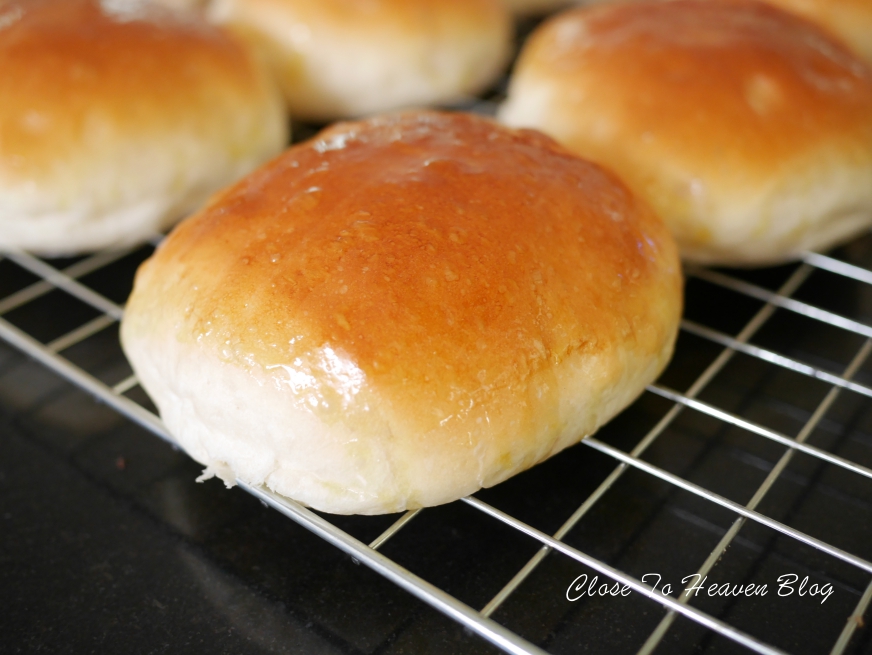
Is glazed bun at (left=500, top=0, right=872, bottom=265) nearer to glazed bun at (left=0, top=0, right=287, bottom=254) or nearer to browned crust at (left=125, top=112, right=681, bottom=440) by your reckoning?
browned crust at (left=125, top=112, right=681, bottom=440)

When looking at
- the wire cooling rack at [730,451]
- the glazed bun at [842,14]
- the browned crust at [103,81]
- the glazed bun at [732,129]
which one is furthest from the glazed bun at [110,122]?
the glazed bun at [842,14]

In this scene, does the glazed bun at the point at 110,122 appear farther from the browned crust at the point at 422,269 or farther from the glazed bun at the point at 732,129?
the glazed bun at the point at 732,129

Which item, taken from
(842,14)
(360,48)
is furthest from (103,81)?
(842,14)

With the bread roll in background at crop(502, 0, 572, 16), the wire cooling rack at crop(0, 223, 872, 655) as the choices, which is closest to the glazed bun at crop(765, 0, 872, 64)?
the wire cooling rack at crop(0, 223, 872, 655)

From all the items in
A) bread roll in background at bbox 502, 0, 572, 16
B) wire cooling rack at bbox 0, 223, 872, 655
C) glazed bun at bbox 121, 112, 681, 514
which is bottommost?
wire cooling rack at bbox 0, 223, 872, 655

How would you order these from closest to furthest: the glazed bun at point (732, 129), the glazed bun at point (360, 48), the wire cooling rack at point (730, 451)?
the wire cooling rack at point (730, 451), the glazed bun at point (732, 129), the glazed bun at point (360, 48)

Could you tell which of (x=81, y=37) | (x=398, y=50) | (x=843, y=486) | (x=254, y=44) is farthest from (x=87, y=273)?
(x=843, y=486)
